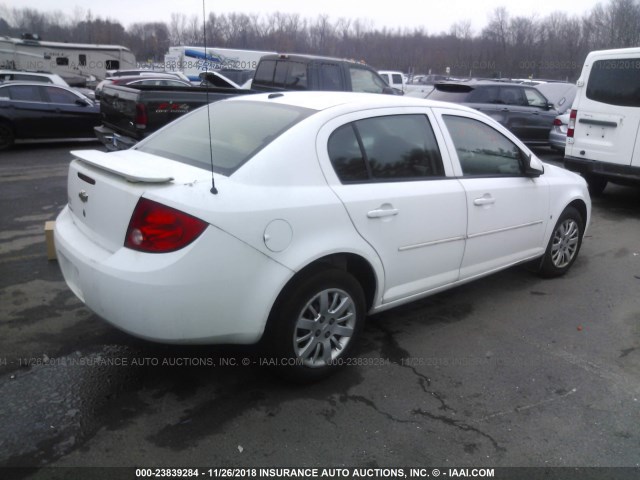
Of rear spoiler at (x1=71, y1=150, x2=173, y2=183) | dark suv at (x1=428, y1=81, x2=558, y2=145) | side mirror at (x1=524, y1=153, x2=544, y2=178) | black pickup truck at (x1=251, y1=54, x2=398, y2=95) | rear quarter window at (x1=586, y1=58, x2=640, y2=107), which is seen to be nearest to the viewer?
rear spoiler at (x1=71, y1=150, x2=173, y2=183)

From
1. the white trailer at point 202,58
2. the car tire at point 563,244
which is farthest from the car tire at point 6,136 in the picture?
the white trailer at point 202,58

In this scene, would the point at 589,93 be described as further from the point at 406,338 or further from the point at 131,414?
the point at 131,414

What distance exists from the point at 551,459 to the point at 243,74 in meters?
21.1

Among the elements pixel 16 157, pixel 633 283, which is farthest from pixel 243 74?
pixel 633 283

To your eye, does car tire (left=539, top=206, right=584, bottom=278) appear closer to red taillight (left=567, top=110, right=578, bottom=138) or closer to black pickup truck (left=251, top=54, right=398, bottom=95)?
red taillight (left=567, top=110, right=578, bottom=138)

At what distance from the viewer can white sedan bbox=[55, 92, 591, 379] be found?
2.67 metres

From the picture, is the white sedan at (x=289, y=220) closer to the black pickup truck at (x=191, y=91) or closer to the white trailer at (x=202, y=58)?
the black pickup truck at (x=191, y=91)

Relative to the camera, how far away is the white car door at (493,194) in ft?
12.9

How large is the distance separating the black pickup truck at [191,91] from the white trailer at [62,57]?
23.4 meters

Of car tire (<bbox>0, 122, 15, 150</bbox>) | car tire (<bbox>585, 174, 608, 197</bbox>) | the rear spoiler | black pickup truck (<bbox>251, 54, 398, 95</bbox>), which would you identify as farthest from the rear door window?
car tire (<bbox>0, 122, 15, 150</bbox>)

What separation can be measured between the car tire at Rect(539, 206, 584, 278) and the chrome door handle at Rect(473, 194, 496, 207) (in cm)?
120

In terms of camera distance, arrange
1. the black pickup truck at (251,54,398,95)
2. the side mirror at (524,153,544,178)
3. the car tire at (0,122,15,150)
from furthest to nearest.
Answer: the car tire at (0,122,15,150) < the black pickup truck at (251,54,398,95) < the side mirror at (524,153,544,178)

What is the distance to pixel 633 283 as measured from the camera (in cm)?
520

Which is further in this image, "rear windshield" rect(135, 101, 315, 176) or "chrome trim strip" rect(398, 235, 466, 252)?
"chrome trim strip" rect(398, 235, 466, 252)
